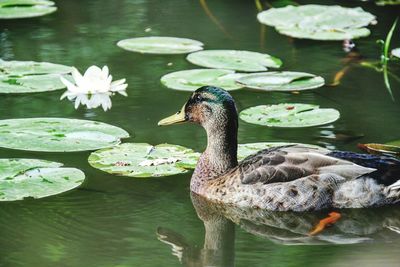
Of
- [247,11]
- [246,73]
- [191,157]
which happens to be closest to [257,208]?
[191,157]

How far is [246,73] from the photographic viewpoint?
10180mm

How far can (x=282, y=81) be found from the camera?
970cm

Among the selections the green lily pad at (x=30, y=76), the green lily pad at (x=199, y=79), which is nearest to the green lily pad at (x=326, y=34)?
the green lily pad at (x=199, y=79)

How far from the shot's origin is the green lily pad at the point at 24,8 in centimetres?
1227

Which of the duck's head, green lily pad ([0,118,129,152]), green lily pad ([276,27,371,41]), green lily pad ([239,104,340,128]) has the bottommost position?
green lily pad ([276,27,371,41])

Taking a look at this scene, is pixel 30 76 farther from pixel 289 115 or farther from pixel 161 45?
pixel 289 115

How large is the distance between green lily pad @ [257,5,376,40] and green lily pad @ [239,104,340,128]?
2.56m

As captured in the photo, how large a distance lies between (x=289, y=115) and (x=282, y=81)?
97 centimetres

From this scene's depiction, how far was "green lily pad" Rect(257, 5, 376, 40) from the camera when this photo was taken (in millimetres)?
11516

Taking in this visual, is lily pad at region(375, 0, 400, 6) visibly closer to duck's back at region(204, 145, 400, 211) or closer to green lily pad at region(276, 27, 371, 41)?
green lily pad at region(276, 27, 371, 41)

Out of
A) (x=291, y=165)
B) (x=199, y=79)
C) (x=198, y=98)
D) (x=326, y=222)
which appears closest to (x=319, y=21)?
(x=199, y=79)

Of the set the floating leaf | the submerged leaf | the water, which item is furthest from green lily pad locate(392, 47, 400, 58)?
the submerged leaf

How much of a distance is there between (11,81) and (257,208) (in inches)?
122

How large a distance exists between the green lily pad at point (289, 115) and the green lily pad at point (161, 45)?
7.09 ft
